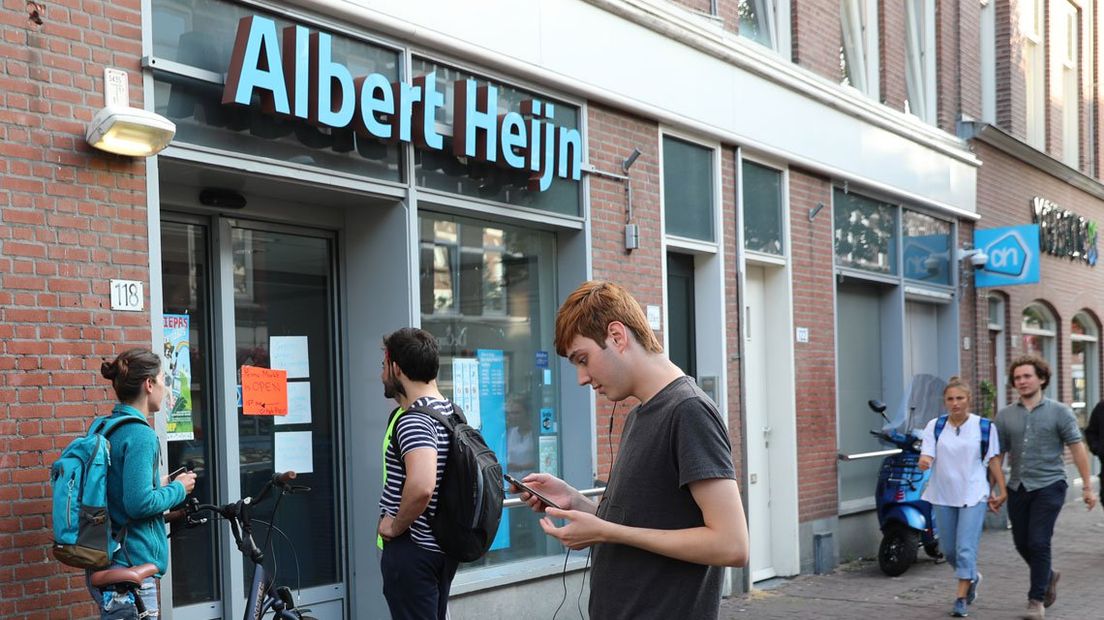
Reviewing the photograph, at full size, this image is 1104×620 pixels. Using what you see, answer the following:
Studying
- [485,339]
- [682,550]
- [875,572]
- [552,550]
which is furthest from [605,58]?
[682,550]

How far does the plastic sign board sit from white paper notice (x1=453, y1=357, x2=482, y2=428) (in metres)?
9.56

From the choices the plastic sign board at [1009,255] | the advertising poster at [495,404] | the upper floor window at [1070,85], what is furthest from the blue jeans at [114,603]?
the upper floor window at [1070,85]

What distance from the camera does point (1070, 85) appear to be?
21.4 meters

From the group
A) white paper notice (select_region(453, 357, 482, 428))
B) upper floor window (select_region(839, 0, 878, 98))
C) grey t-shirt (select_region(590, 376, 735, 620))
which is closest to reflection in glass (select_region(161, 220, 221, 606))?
white paper notice (select_region(453, 357, 482, 428))

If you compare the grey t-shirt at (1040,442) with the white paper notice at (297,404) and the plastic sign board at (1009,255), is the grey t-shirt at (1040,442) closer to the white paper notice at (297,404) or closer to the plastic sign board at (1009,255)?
the white paper notice at (297,404)

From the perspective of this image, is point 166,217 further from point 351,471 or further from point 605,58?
point 605,58

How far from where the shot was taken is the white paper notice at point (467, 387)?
788cm

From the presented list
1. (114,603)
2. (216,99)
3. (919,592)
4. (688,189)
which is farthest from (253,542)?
(919,592)

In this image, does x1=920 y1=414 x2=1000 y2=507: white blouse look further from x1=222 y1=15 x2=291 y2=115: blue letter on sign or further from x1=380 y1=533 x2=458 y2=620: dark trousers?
x1=222 y1=15 x2=291 y2=115: blue letter on sign

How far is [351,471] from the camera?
724 centimetres

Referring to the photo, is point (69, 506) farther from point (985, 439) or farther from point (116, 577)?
point (985, 439)

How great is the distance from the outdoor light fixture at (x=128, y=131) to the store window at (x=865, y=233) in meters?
8.48

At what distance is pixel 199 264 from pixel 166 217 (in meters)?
0.34

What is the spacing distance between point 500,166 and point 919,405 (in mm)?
5931
